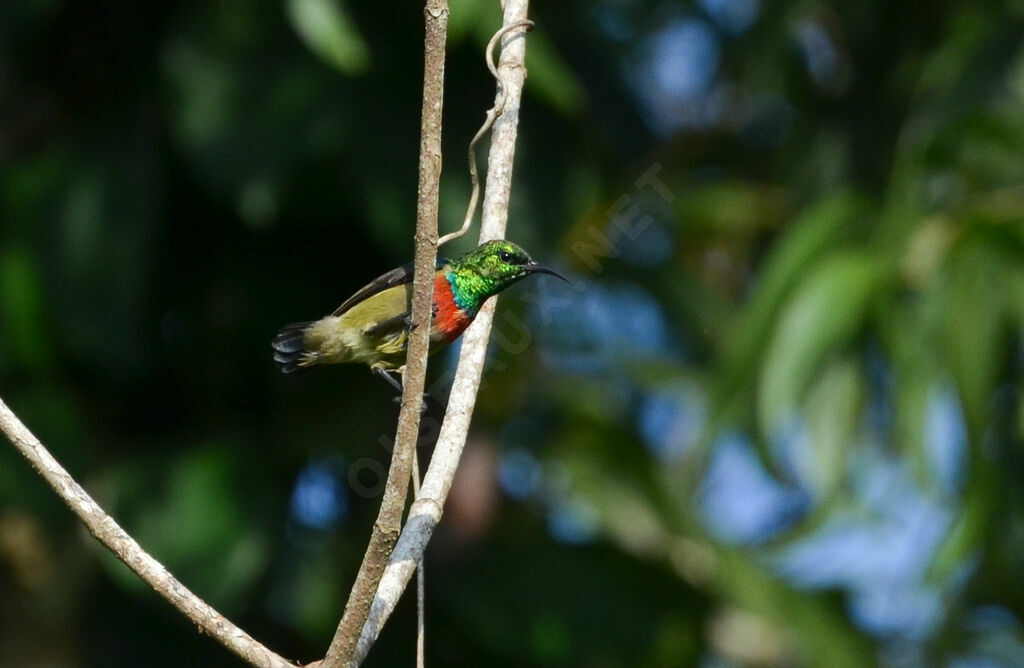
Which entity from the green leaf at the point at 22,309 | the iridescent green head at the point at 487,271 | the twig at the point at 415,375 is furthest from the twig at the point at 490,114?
the green leaf at the point at 22,309

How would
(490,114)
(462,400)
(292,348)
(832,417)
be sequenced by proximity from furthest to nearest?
(832,417)
(292,348)
(490,114)
(462,400)

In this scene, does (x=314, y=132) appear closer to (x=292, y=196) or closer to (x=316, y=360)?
(x=292, y=196)

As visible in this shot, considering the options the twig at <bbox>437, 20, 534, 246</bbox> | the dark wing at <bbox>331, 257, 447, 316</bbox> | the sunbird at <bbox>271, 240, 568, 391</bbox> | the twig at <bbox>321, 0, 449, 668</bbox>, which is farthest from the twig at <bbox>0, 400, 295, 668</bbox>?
the dark wing at <bbox>331, 257, 447, 316</bbox>

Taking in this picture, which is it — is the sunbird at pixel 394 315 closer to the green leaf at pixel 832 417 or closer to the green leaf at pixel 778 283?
the green leaf at pixel 778 283

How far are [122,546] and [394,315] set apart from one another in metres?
1.78

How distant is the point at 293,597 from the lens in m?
6.52

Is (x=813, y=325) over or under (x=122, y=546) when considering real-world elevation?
over

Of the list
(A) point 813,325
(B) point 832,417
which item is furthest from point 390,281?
(B) point 832,417

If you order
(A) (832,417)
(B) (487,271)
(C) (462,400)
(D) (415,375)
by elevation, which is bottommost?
(D) (415,375)

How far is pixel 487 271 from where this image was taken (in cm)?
390

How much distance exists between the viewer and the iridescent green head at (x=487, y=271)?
12.7 ft

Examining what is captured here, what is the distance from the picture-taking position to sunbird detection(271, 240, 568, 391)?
3.93 meters

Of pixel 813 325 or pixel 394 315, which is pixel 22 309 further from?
pixel 813 325

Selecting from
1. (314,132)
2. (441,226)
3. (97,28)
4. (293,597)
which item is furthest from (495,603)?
(97,28)
